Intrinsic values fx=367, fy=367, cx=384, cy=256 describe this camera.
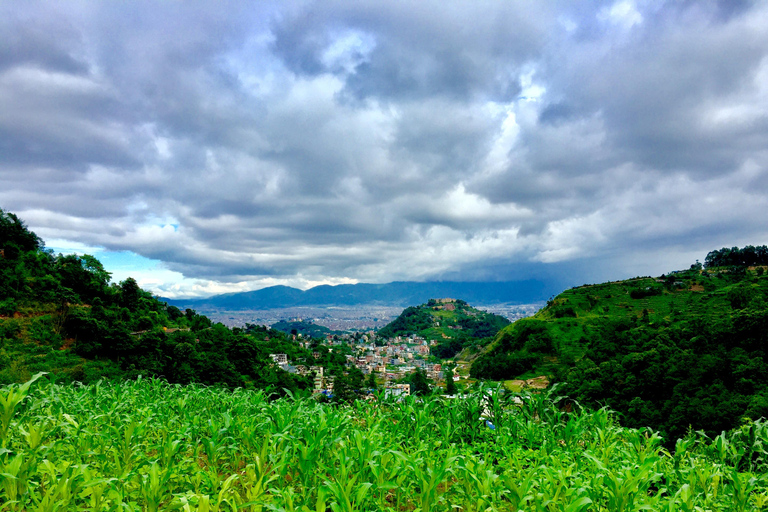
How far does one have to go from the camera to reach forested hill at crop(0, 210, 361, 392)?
21.5 metres

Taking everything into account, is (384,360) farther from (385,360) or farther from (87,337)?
(87,337)

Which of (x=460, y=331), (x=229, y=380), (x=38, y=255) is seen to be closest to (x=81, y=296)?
(x=38, y=255)

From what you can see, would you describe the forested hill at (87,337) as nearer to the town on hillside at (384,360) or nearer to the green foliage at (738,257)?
the town on hillside at (384,360)

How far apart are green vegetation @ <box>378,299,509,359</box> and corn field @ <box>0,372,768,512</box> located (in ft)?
310

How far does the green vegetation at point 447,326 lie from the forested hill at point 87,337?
70997 millimetres

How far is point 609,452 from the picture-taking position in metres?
3.94

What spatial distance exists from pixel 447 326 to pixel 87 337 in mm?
115161

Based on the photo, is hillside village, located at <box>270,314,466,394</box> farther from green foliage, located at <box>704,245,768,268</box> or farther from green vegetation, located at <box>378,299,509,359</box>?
green foliage, located at <box>704,245,768,268</box>

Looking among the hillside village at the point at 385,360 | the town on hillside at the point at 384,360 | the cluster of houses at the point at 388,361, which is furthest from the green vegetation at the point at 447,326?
the cluster of houses at the point at 388,361

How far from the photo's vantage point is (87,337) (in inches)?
960

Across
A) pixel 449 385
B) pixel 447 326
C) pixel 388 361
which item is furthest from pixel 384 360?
pixel 449 385

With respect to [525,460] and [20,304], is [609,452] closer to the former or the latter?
[525,460]

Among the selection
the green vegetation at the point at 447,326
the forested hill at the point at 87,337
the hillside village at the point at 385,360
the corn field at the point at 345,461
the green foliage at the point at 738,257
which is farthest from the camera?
the green vegetation at the point at 447,326

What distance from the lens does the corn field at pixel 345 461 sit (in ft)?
8.32
